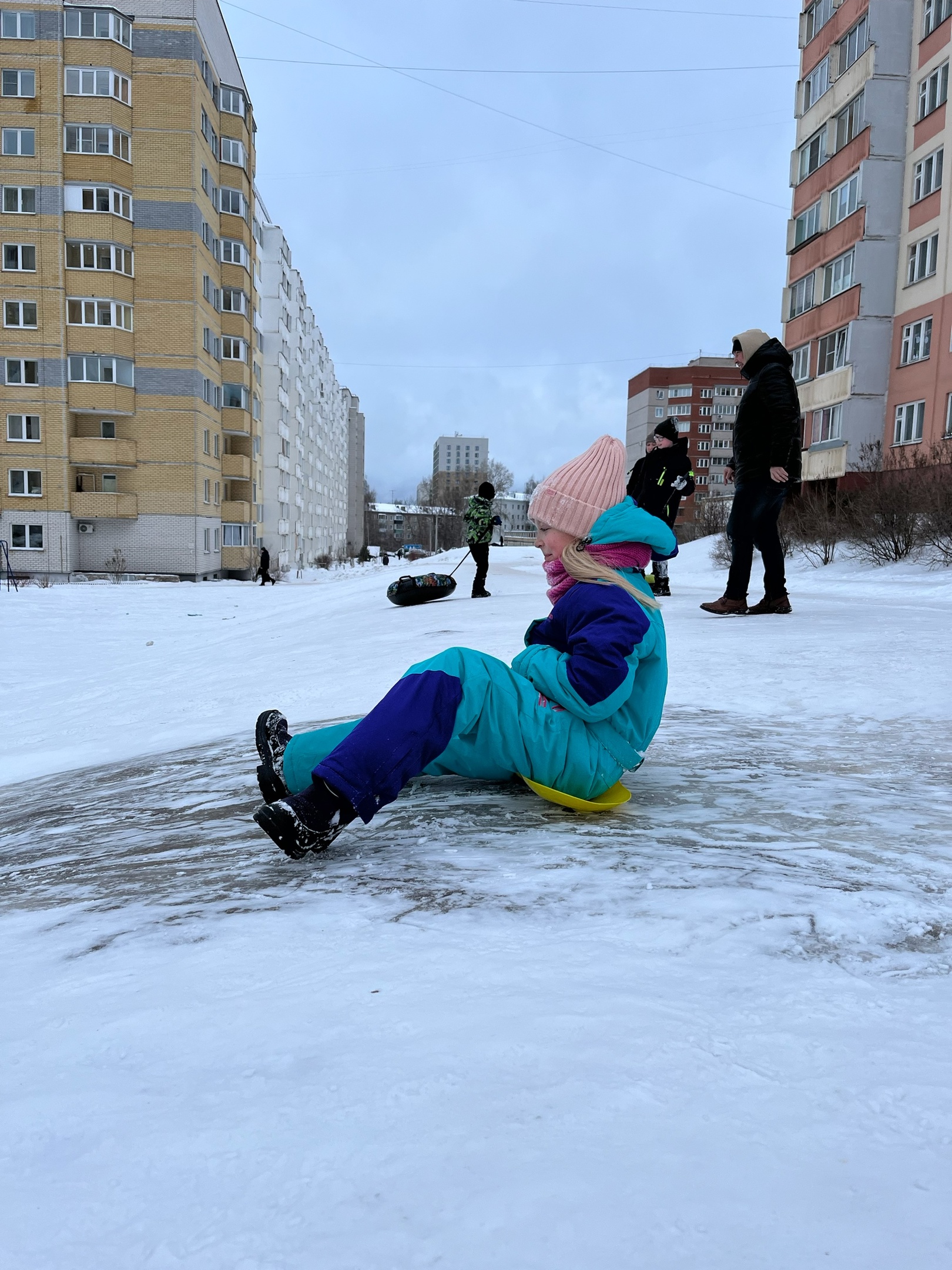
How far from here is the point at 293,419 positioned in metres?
52.3

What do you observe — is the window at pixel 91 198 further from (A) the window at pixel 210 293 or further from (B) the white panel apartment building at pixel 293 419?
(B) the white panel apartment building at pixel 293 419

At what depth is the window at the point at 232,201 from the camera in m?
35.8

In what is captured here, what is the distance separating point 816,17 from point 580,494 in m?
30.2

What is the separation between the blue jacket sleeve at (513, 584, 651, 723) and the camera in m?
2.30

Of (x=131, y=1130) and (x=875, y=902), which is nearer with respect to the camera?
(x=131, y=1130)

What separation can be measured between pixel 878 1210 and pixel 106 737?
16.3 feet

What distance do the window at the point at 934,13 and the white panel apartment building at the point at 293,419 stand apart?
3045cm

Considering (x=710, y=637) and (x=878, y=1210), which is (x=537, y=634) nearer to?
(x=878, y=1210)

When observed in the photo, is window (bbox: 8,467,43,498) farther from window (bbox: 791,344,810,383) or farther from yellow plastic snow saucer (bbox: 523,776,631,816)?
yellow plastic snow saucer (bbox: 523,776,631,816)

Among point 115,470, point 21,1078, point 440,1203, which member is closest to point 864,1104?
point 440,1203

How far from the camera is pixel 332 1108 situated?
3.78 feet

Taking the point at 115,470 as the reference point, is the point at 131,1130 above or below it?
below

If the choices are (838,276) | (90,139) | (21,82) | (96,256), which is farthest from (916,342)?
(21,82)

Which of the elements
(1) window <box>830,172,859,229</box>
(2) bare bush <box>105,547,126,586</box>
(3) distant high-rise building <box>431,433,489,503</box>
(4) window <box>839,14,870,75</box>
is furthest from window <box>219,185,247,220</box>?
(3) distant high-rise building <box>431,433,489,503</box>
